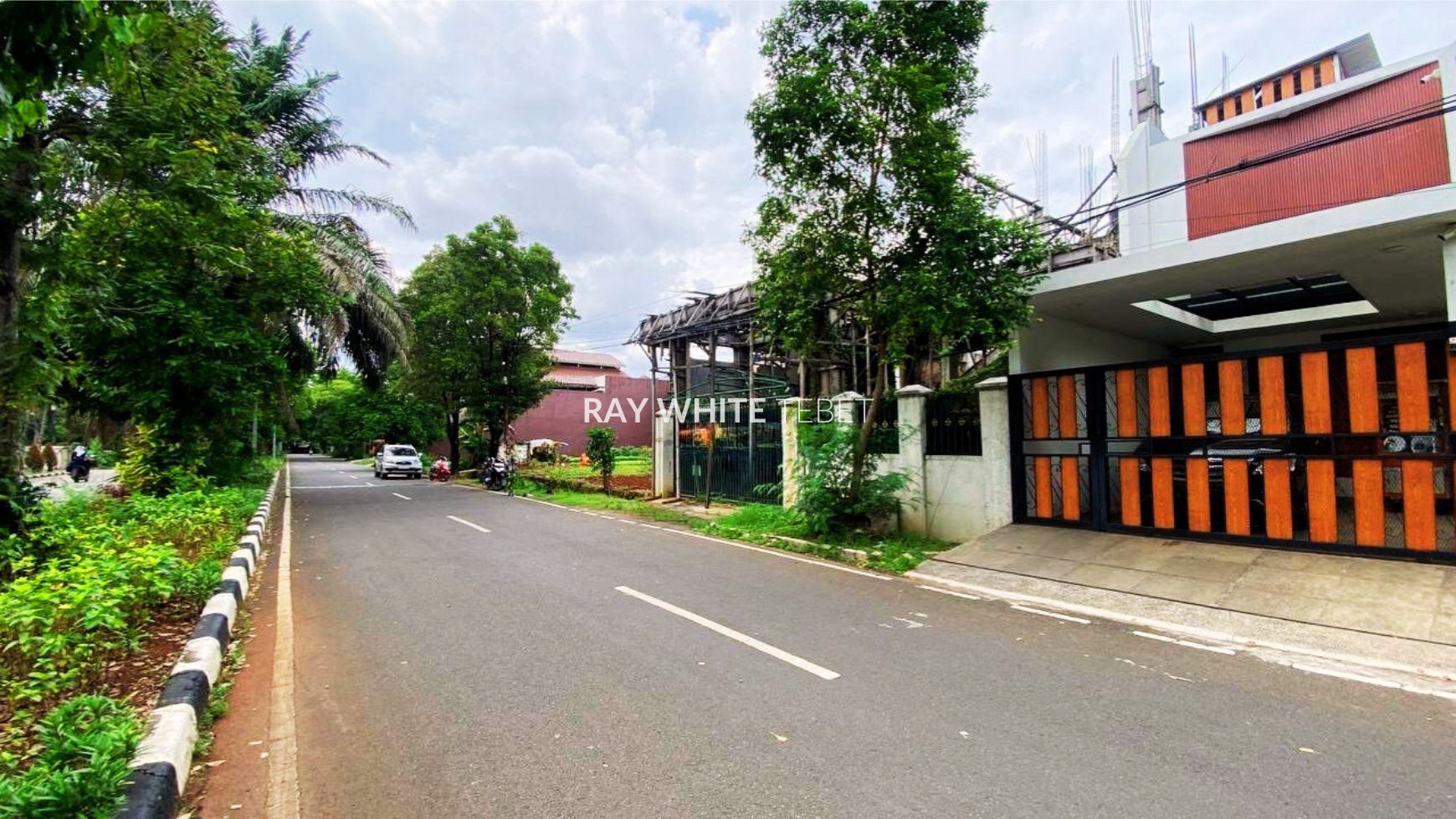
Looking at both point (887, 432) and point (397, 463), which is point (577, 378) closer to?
point (397, 463)

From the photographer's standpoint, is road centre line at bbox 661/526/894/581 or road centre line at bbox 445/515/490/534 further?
road centre line at bbox 445/515/490/534

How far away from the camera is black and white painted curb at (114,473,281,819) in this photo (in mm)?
2709

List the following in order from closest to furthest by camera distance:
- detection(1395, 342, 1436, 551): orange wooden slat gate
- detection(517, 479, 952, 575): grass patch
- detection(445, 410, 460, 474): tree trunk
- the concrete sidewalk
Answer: the concrete sidewalk < detection(1395, 342, 1436, 551): orange wooden slat gate < detection(517, 479, 952, 575): grass patch < detection(445, 410, 460, 474): tree trunk

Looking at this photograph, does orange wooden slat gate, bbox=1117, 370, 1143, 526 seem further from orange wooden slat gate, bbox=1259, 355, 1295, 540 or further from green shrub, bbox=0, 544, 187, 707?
green shrub, bbox=0, 544, 187, 707

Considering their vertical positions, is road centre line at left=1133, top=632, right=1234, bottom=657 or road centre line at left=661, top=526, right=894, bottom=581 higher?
road centre line at left=661, top=526, right=894, bottom=581

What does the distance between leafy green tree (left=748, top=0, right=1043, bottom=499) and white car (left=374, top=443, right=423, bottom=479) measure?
84.5 ft

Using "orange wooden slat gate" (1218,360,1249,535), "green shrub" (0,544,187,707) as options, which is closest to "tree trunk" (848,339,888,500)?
"orange wooden slat gate" (1218,360,1249,535)

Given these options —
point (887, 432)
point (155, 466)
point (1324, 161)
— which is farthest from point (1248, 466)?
point (155, 466)

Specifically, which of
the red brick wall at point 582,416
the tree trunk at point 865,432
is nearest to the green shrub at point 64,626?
the tree trunk at point 865,432

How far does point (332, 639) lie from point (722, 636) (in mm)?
3120

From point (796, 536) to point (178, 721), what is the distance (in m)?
8.01

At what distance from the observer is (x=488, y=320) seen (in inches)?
913

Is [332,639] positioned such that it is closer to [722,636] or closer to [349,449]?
[722,636]

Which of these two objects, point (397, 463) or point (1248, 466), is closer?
point (1248, 466)
